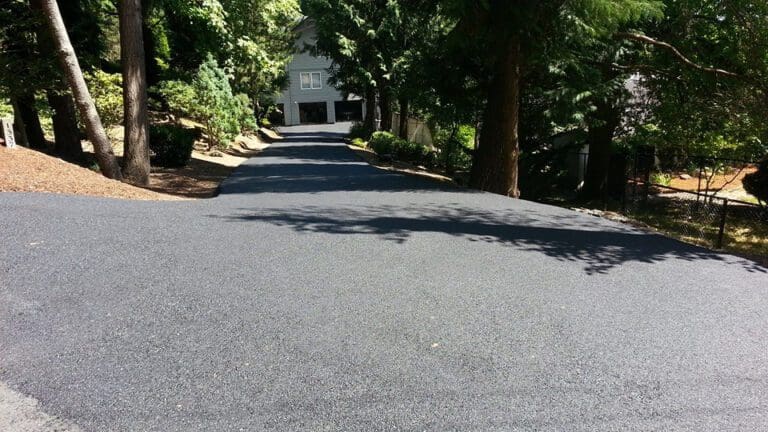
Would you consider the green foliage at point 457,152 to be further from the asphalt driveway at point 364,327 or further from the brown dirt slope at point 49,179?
the asphalt driveway at point 364,327

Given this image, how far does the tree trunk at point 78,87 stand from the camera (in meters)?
10.4

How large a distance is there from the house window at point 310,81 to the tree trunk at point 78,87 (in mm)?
55992

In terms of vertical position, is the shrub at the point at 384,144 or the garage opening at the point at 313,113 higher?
the garage opening at the point at 313,113

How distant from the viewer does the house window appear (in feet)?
215

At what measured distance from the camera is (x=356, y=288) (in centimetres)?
516

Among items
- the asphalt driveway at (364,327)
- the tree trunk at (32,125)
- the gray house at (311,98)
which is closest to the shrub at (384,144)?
the tree trunk at (32,125)

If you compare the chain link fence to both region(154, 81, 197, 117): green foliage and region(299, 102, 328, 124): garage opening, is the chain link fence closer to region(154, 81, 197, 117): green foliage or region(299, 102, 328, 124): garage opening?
region(154, 81, 197, 117): green foliage

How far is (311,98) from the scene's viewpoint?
6656 centimetres

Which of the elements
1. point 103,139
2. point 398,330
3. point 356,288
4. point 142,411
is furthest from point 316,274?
point 103,139

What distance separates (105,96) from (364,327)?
14.1m

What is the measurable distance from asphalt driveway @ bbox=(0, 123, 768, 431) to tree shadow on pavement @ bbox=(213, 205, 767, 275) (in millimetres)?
65

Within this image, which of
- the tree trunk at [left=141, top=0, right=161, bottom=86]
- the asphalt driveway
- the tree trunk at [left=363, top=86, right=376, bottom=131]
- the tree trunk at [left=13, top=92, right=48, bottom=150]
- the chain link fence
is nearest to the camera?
the asphalt driveway

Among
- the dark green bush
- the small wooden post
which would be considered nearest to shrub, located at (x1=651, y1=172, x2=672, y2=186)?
the dark green bush

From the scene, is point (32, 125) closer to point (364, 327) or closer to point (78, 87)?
point (78, 87)
